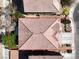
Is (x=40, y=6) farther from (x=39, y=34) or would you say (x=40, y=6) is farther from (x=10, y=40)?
(x=10, y=40)

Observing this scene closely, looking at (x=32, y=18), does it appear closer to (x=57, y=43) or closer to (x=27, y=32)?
(x=27, y=32)

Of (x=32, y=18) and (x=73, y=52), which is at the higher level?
(x=32, y=18)

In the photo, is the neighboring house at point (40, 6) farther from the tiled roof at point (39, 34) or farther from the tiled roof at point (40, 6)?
the tiled roof at point (39, 34)

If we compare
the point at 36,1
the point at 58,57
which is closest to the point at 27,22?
the point at 36,1

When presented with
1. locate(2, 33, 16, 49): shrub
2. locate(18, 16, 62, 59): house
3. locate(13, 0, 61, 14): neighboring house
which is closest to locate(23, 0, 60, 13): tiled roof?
locate(13, 0, 61, 14): neighboring house

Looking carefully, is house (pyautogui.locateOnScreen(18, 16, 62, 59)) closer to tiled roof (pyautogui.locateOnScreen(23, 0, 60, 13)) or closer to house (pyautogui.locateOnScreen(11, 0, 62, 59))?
house (pyautogui.locateOnScreen(11, 0, 62, 59))

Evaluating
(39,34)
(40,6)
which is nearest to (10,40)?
(39,34)

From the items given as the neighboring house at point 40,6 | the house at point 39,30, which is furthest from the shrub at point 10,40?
the neighboring house at point 40,6

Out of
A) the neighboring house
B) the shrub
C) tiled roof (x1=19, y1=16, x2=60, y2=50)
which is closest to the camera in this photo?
tiled roof (x1=19, y1=16, x2=60, y2=50)
